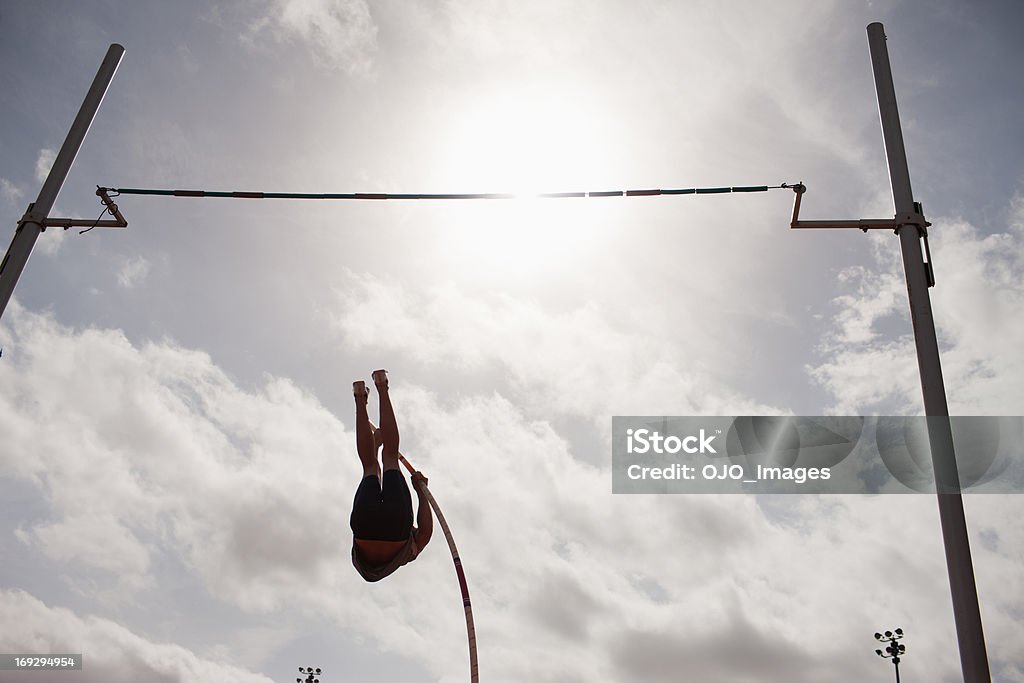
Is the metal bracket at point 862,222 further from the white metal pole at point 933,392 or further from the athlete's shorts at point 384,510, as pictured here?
the athlete's shorts at point 384,510

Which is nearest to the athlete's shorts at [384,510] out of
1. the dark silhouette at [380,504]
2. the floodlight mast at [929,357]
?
the dark silhouette at [380,504]

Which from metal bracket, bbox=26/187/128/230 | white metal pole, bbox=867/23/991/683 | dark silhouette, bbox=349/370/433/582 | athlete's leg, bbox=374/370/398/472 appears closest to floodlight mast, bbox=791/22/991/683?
white metal pole, bbox=867/23/991/683

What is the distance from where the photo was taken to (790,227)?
9266mm

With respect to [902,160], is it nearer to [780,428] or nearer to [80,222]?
[780,428]

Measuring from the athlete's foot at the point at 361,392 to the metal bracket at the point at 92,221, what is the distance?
4132 millimetres

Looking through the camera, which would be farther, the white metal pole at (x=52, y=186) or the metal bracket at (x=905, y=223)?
the white metal pole at (x=52, y=186)

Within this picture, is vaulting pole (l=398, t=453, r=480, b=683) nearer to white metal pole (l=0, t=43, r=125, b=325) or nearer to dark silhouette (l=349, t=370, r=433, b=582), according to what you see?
dark silhouette (l=349, t=370, r=433, b=582)

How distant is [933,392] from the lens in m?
7.13

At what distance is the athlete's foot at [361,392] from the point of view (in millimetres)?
9672

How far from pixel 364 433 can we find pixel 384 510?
1028 millimetres

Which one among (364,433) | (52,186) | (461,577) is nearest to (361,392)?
(364,433)

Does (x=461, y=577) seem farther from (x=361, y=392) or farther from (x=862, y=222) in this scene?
(x=862, y=222)

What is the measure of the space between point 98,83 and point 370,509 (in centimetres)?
732

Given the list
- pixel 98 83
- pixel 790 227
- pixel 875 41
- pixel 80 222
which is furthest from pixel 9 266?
pixel 875 41
